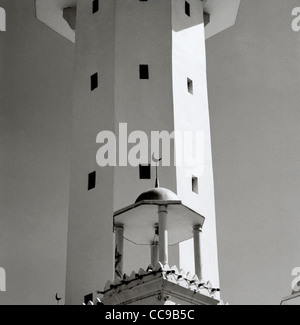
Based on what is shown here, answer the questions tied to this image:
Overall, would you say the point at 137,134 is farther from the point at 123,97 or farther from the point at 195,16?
the point at 195,16

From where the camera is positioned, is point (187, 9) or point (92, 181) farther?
point (187, 9)

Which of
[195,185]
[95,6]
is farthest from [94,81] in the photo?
[195,185]

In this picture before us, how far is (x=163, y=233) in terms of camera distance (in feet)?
51.4

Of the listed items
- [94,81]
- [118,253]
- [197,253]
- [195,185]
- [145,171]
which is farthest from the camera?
[94,81]

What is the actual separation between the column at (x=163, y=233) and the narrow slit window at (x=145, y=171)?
5434mm

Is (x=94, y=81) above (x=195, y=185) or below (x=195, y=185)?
above

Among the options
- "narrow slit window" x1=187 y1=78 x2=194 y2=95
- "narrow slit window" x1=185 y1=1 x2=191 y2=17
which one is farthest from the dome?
"narrow slit window" x1=185 y1=1 x2=191 y2=17

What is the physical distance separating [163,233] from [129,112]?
7272 mm

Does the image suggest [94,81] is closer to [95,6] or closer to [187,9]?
[95,6]

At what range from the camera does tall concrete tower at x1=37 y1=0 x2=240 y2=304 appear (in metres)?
21.0

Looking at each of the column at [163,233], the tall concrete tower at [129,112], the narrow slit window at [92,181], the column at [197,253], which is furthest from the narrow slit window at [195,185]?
the column at [163,233]

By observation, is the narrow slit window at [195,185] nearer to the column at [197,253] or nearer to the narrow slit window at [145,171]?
the narrow slit window at [145,171]

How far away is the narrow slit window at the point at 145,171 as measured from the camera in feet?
70.4

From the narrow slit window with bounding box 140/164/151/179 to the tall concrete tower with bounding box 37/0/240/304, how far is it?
31 millimetres
